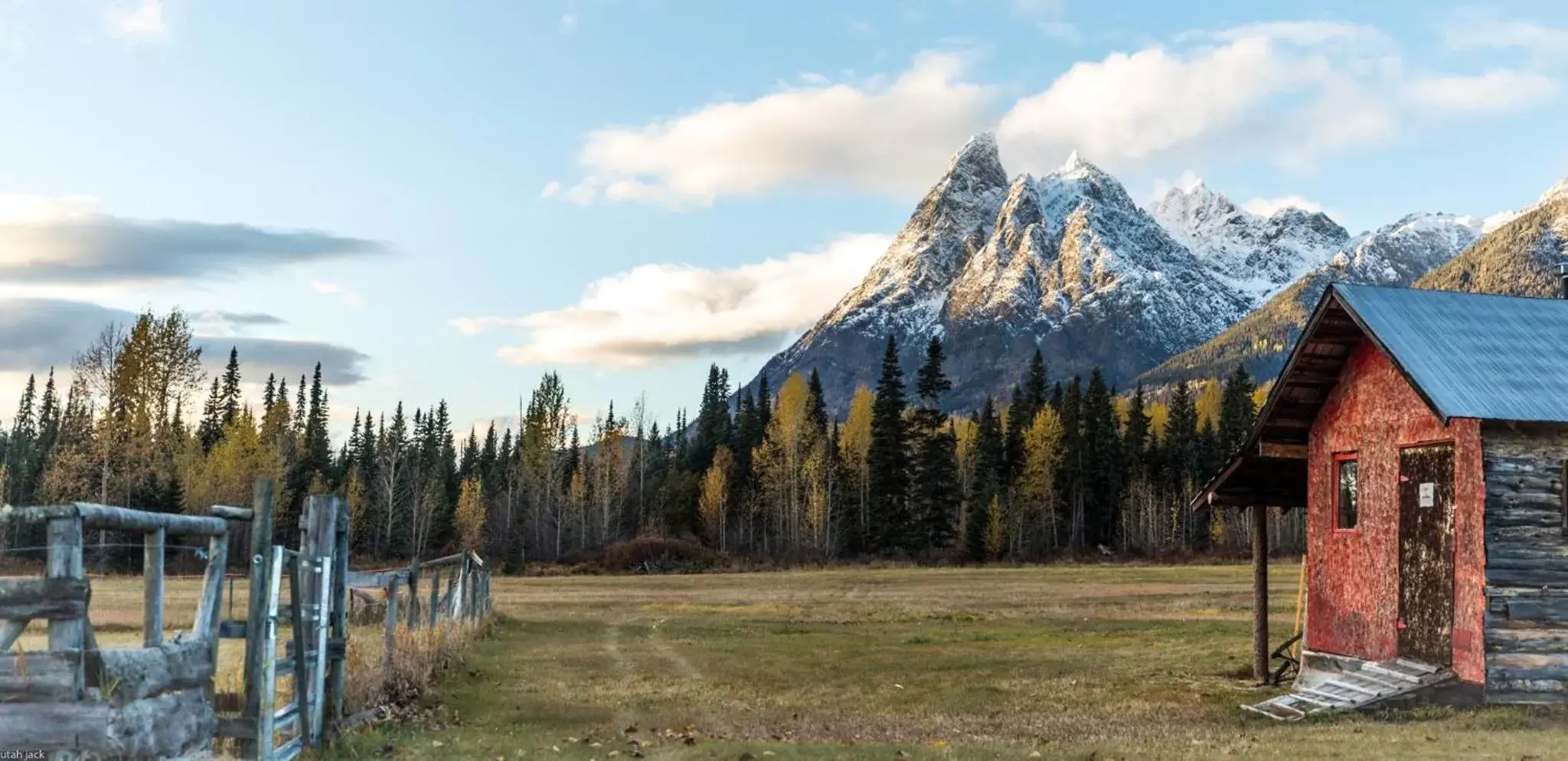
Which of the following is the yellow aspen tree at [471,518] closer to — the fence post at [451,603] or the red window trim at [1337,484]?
the fence post at [451,603]

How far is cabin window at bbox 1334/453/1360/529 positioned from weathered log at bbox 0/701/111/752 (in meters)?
18.9

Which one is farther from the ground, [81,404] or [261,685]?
[81,404]

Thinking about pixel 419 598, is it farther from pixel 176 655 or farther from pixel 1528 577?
pixel 1528 577

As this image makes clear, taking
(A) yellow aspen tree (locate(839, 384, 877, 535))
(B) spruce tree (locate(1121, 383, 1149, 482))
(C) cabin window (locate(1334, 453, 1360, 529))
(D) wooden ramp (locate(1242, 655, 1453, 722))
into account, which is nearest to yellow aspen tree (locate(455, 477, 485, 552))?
(A) yellow aspen tree (locate(839, 384, 877, 535))

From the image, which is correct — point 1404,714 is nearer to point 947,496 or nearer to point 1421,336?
point 1421,336

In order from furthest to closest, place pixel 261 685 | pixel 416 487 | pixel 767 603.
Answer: pixel 416 487, pixel 767 603, pixel 261 685

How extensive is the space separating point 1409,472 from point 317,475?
8644 centimetres

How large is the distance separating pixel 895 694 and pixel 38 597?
13935 mm

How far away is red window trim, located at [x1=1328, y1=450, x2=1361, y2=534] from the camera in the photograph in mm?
20969

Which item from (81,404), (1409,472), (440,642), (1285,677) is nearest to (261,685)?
(440,642)

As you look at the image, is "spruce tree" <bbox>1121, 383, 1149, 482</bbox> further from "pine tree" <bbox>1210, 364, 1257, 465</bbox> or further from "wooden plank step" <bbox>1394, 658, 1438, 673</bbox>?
"wooden plank step" <bbox>1394, 658, 1438, 673</bbox>

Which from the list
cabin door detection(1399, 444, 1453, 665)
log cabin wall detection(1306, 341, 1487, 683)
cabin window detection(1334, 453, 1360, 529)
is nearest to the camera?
log cabin wall detection(1306, 341, 1487, 683)

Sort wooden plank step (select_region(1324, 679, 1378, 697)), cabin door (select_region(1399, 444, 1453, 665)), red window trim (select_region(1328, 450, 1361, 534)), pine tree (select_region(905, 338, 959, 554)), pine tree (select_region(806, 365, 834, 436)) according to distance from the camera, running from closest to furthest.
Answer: wooden plank step (select_region(1324, 679, 1378, 697)), cabin door (select_region(1399, 444, 1453, 665)), red window trim (select_region(1328, 450, 1361, 534)), pine tree (select_region(905, 338, 959, 554)), pine tree (select_region(806, 365, 834, 436))

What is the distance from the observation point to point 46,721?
29.1 feet
